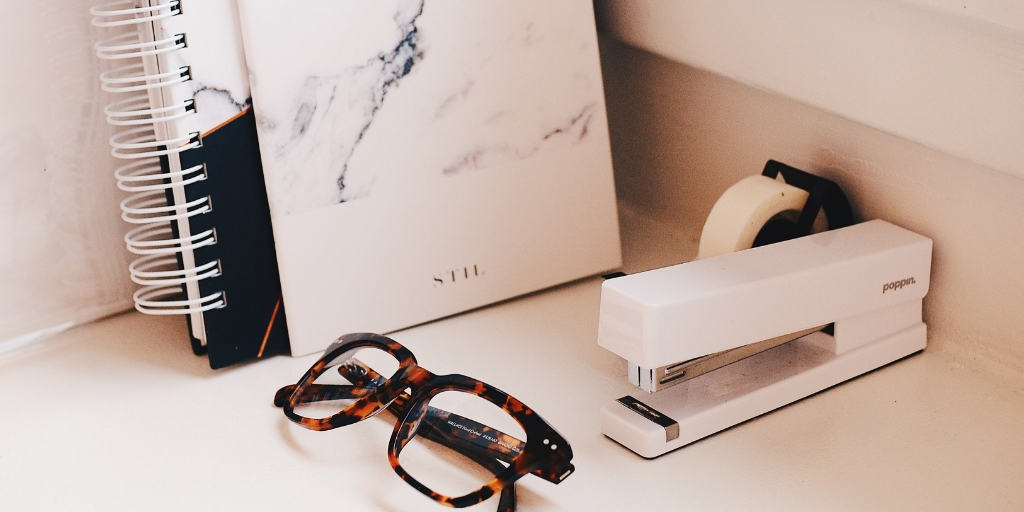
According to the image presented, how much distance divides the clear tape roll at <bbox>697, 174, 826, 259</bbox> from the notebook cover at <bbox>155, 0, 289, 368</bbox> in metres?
0.30

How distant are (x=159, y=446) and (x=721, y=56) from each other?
1.53 feet

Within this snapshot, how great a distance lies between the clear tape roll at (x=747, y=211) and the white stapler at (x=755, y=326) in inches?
1.4

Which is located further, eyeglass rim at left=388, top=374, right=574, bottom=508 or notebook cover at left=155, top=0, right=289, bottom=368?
notebook cover at left=155, top=0, right=289, bottom=368

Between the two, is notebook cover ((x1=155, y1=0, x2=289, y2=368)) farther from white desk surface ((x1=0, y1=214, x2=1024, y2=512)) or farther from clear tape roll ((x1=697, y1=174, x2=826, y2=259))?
clear tape roll ((x1=697, y1=174, x2=826, y2=259))

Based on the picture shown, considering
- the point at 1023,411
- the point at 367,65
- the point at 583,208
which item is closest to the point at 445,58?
the point at 367,65

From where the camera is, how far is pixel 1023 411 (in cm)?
63

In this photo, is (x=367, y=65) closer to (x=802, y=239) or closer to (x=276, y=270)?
(x=276, y=270)

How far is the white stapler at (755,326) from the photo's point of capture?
1.94 feet

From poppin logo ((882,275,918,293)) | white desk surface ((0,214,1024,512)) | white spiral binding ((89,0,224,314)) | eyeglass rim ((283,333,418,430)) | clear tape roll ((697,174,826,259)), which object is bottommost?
white desk surface ((0,214,1024,512))

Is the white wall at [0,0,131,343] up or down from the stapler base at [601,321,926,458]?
up

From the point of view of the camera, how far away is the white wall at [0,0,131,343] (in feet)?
2.38

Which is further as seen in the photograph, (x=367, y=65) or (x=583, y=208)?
(x=583, y=208)

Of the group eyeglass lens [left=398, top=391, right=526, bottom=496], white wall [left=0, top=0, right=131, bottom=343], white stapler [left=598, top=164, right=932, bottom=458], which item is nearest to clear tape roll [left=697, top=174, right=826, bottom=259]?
white stapler [left=598, top=164, right=932, bottom=458]

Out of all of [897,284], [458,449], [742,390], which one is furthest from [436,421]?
[897,284]
